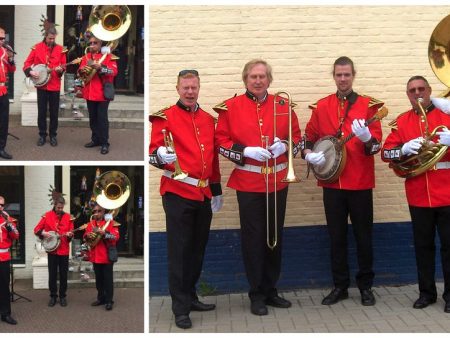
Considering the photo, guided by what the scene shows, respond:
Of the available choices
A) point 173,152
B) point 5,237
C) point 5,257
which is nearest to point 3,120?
point 5,237

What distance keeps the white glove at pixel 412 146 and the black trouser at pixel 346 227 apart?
520 mm

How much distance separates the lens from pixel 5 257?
734 cm

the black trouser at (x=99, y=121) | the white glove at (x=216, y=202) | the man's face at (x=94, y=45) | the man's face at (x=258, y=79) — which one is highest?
the man's face at (x=94, y=45)

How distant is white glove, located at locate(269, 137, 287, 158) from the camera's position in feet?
18.2

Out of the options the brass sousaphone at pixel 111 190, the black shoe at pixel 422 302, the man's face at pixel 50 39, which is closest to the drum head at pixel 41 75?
the man's face at pixel 50 39

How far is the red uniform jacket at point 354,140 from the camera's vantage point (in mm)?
5781

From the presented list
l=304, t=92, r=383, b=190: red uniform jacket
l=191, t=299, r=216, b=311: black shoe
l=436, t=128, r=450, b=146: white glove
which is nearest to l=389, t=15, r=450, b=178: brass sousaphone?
l=436, t=128, r=450, b=146: white glove

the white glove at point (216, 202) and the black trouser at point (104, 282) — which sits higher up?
the white glove at point (216, 202)

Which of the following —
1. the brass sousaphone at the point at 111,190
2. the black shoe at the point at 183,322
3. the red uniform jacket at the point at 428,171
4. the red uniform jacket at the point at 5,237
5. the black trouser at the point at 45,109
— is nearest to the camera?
the black shoe at the point at 183,322

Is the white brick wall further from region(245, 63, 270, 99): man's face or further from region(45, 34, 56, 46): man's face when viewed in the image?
region(45, 34, 56, 46): man's face

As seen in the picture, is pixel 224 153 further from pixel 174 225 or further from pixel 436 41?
pixel 436 41

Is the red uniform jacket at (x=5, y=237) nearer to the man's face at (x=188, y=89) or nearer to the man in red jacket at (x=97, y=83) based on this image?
the man in red jacket at (x=97, y=83)

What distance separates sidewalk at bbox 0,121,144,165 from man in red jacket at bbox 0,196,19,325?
A: 0.55 m

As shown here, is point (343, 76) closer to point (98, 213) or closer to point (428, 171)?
point (428, 171)
